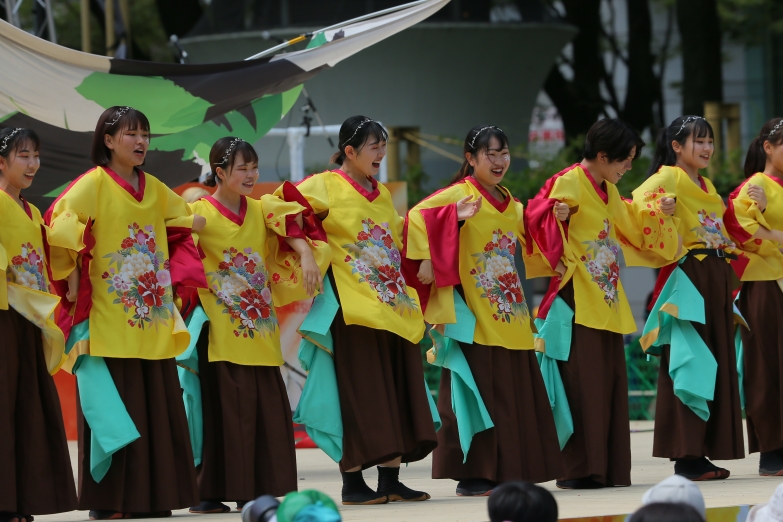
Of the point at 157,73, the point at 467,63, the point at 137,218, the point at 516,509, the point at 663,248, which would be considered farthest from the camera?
the point at 467,63

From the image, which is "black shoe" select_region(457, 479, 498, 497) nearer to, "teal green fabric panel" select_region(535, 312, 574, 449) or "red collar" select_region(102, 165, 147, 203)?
"teal green fabric panel" select_region(535, 312, 574, 449)

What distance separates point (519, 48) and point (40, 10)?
6235 millimetres

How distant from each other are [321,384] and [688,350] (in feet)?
5.75

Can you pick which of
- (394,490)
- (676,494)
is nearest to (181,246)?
(394,490)

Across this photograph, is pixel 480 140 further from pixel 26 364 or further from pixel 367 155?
pixel 26 364

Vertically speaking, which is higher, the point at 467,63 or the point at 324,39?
the point at 467,63

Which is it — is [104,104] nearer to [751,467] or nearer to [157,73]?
[157,73]

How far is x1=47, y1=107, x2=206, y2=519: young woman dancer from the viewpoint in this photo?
16.6ft

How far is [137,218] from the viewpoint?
521cm

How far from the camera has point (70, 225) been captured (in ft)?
16.3

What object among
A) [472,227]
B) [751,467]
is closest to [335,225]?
[472,227]

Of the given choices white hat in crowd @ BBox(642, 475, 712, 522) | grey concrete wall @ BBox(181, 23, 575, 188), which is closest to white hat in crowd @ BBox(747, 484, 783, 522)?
white hat in crowd @ BBox(642, 475, 712, 522)

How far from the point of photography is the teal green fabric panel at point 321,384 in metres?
5.52

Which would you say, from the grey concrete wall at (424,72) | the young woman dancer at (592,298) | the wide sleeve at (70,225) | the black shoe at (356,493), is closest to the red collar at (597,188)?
the young woman dancer at (592,298)
